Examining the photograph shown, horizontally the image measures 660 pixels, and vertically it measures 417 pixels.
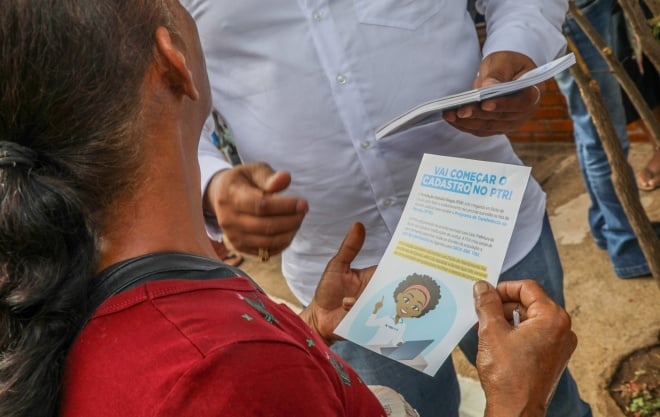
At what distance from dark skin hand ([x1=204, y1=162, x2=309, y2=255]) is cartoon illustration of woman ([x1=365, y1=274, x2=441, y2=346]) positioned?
263mm

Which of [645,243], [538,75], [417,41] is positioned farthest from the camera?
[645,243]

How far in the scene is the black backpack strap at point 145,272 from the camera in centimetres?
84

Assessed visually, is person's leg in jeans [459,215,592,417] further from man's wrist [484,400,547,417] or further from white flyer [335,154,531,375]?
man's wrist [484,400,547,417]

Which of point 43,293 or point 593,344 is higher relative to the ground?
point 43,293

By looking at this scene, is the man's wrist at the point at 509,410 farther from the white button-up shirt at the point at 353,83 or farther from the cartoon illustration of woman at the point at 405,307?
the white button-up shirt at the point at 353,83

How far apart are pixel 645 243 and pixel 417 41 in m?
1.02

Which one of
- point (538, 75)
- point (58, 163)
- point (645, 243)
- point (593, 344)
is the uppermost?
point (58, 163)

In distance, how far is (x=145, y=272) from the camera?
0.85 meters

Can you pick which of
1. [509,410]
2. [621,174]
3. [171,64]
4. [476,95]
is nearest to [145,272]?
[171,64]

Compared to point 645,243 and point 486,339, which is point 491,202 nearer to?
point 486,339

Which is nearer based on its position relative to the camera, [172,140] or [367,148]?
[172,140]

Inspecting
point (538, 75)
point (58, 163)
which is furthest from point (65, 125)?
point (538, 75)

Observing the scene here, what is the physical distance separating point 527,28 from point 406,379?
2.86 ft

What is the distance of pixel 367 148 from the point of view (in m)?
1.49
